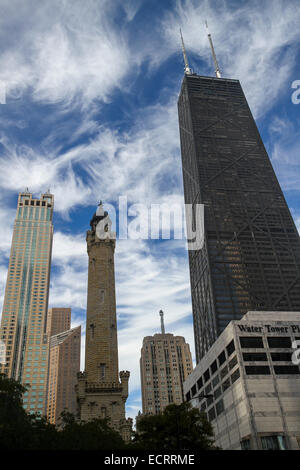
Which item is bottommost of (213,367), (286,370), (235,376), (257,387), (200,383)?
(257,387)

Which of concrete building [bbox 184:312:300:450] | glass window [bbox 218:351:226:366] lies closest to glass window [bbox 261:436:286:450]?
concrete building [bbox 184:312:300:450]

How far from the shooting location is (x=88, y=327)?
6038 cm

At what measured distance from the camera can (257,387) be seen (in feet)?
257

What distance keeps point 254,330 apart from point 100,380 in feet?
144

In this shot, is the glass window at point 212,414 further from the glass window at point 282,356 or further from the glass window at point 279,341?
the glass window at point 279,341

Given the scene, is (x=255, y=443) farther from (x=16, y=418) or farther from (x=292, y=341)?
(x=16, y=418)

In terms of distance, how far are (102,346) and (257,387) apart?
37.4 m

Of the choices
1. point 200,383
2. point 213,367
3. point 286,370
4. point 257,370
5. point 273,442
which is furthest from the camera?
point 200,383

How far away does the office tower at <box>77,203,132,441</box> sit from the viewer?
170ft

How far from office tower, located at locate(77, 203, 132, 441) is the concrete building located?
21.4 metres

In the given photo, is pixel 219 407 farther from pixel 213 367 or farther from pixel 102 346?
pixel 102 346
